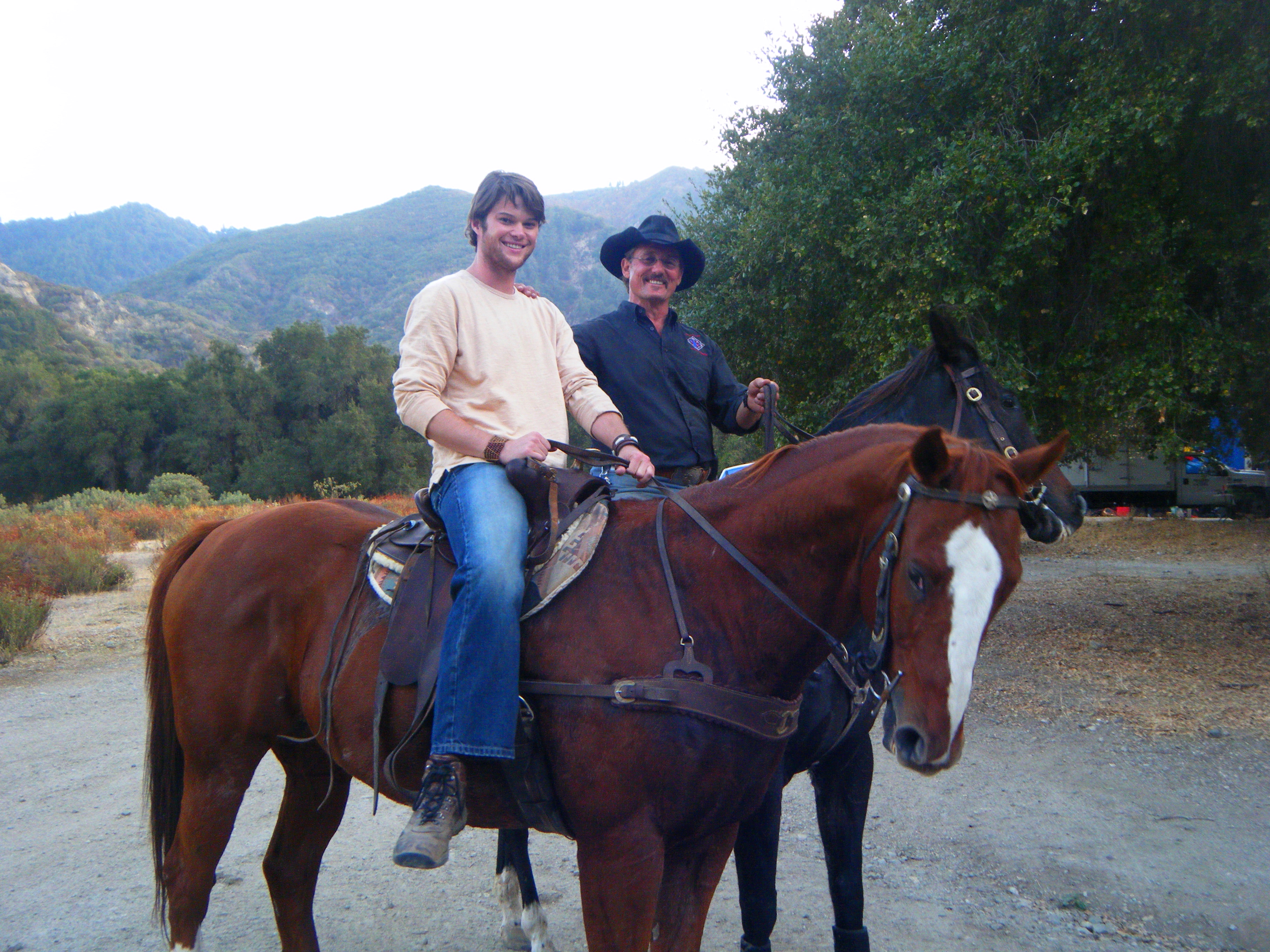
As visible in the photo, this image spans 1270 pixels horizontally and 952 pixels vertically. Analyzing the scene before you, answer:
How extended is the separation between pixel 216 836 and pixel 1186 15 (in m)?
8.62

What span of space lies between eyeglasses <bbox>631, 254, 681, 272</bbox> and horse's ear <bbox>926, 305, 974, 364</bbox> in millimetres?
1196

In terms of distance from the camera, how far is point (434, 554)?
2494mm

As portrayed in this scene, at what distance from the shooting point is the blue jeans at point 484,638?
6.75ft

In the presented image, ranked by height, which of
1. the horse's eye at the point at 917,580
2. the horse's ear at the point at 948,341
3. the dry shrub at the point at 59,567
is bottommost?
the dry shrub at the point at 59,567

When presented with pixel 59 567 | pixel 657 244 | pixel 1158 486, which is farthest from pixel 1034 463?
pixel 1158 486

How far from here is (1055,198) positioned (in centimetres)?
662

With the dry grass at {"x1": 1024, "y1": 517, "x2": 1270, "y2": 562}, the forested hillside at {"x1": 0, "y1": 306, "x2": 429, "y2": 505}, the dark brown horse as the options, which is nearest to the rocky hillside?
the forested hillside at {"x1": 0, "y1": 306, "x2": 429, "y2": 505}

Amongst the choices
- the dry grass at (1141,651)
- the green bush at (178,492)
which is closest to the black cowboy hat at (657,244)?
the dry grass at (1141,651)

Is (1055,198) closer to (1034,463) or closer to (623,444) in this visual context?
(623,444)

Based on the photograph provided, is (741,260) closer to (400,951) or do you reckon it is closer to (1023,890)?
(1023,890)

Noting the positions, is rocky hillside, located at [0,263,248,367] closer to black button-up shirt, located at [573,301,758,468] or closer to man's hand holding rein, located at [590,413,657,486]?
black button-up shirt, located at [573,301,758,468]

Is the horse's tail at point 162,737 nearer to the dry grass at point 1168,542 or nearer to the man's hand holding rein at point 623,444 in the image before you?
the man's hand holding rein at point 623,444

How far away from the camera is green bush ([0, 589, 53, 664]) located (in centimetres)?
881

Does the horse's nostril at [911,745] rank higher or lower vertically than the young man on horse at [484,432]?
lower
